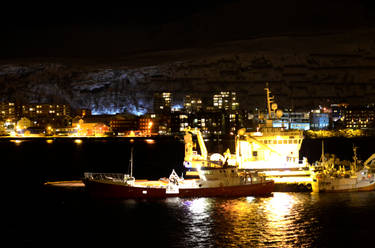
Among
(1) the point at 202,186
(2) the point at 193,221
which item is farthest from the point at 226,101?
(2) the point at 193,221

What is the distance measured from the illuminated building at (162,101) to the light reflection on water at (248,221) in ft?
513

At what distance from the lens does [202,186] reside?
28094mm

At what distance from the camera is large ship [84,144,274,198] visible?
2772 cm

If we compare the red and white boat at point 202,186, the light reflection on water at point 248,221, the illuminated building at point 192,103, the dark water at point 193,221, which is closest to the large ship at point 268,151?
the red and white boat at point 202,186

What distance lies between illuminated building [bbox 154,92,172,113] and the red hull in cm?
15460

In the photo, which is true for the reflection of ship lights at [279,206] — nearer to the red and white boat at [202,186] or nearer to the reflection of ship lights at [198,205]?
A: the red and white boat at [202,186]

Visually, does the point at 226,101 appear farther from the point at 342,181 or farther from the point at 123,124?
the point at 342,181

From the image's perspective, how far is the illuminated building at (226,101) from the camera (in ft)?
611

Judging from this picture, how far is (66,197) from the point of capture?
2980 centimetres

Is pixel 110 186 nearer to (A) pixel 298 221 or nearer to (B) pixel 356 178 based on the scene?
(A) pixel 298 221

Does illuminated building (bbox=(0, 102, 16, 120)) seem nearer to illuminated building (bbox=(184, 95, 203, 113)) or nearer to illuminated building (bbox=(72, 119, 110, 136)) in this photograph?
illuminated building (bbox=(72, 119, 110, 136))

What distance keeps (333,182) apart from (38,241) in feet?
57.9

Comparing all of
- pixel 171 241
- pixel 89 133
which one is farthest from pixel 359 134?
pixel 171 241

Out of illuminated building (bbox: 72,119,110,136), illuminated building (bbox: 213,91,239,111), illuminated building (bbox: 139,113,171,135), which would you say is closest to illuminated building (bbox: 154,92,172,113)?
illuminated building (bbox: 213,91,239,111)
